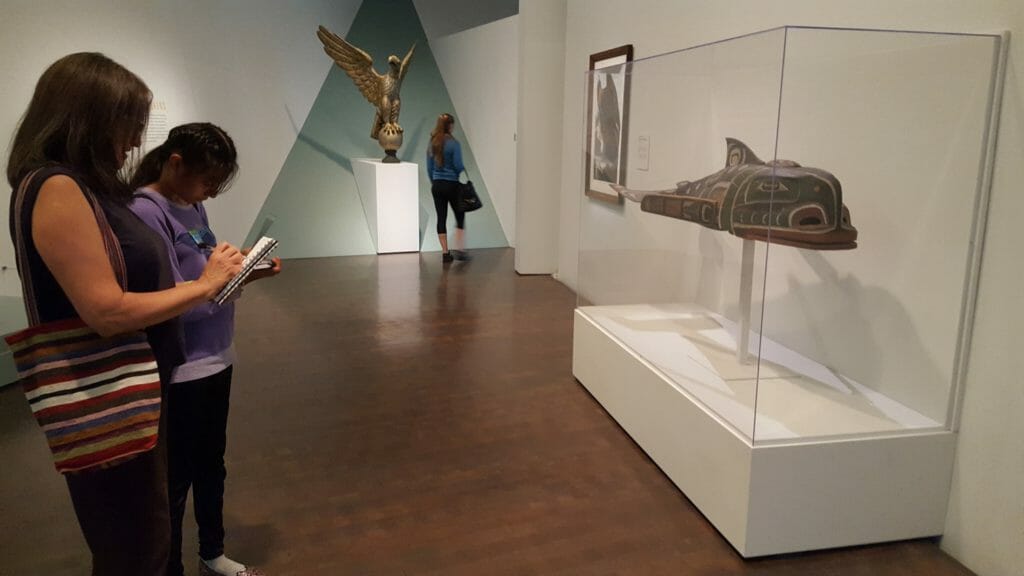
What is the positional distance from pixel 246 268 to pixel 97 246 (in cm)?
45

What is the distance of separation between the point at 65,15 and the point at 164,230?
450 cm

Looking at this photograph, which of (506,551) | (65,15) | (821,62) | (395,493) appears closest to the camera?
(506,551)

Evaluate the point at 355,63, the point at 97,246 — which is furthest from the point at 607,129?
the point at 355,63

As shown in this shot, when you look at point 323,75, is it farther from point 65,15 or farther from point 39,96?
point 39,96

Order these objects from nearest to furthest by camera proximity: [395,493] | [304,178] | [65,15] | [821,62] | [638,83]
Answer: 1. [821,62]
2. [395,493]
3. [638,83]
4. [65,15]
5. [304,178]

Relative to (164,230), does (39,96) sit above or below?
above

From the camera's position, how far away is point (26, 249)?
4.05ft

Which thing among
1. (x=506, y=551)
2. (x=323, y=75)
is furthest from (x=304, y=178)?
(x=506, y=551)

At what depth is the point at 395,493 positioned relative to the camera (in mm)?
2633

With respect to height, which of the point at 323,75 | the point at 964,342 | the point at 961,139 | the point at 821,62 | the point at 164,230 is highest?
the point at 323,75

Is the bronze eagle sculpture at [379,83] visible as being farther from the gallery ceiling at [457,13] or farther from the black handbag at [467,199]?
the gallery ceiling at [457,13]

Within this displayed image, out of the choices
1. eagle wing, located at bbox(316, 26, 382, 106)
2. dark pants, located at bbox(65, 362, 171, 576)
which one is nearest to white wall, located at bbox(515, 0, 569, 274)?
eagle wing, located at bbox(316, 26, 382, 106)

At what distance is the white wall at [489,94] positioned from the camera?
7.52 m

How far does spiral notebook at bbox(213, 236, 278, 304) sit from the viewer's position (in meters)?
1.66
